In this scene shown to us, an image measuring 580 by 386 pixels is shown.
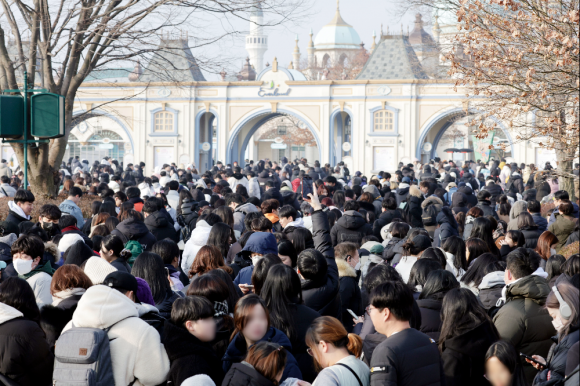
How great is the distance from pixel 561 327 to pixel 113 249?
13.7ft

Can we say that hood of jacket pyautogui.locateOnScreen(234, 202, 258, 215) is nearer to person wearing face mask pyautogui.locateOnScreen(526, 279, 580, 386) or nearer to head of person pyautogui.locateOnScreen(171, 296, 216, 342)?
head of person pyautogui.locateOnScreen(171, 296, 216, 342)

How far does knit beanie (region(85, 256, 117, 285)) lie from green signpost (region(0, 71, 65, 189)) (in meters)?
5.59

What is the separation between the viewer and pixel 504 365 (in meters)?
3.93

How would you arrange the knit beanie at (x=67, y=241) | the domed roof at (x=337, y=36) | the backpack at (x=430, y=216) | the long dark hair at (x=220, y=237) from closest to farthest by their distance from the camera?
the long dark hair at (x=220, y=237)
the knit beanie at (x=67, y=241)
the backpack at (x=430, y=216)
the domed roof at (x=337, y=36)

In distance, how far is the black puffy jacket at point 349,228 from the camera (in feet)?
29.5

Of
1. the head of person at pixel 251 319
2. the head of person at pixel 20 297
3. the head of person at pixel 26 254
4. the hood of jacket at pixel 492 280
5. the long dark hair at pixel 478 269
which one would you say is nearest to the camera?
the head of person at pixel 251 319

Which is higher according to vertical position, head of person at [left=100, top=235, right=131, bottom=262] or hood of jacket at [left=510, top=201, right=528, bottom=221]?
hood of jacket at [left=510, top=201, right=528, bottom=221]

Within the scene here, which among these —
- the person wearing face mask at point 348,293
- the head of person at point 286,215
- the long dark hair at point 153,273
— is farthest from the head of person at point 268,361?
the head of person at point 286,215

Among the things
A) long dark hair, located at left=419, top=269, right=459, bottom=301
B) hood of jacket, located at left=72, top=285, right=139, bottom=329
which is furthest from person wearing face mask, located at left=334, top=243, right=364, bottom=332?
hood of jacket, located at left=72, top=285, right=139, bottom=329

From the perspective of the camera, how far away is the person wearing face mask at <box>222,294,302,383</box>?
407cm

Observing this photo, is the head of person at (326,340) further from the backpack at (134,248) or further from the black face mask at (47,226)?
the black face mask at (47,226)

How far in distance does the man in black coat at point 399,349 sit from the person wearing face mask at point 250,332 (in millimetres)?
587

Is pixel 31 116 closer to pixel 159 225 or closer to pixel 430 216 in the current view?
pixel 159 225

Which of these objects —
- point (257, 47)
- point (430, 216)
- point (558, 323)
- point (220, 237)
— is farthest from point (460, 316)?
point (257, 47)
